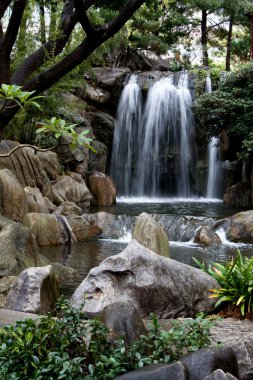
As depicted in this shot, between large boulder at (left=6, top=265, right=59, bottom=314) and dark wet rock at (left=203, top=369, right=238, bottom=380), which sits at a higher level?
dark wet rock at (left=203, top=369, right=238, bottom=380)

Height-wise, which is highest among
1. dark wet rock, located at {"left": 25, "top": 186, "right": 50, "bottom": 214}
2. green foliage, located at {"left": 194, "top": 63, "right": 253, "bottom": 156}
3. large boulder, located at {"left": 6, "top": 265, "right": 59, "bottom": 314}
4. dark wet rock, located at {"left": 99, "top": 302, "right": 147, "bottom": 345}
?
green foliage, located at {"left": 194, "top": 63, "right": 253, "bottom": 156}

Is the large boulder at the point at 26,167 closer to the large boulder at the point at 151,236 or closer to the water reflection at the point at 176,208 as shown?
the water reflection at the point at 176,208

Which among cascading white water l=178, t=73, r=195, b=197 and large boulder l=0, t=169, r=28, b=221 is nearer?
large boulder l=0, t=169, r=28, b=221

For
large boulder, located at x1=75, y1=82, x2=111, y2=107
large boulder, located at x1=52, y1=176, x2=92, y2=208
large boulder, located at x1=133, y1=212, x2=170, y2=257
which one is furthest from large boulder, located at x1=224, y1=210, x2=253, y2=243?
large boulder, located at x1=75, y1=82, x2=111, y2=107

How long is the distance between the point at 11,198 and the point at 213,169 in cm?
1394

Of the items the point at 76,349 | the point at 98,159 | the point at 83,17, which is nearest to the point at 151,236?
the point at 83,17

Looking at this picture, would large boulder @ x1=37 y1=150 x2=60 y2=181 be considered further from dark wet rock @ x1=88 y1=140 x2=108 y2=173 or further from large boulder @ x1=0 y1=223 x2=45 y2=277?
large boulder @ x1=0 y1=223 x2=45 y2=277

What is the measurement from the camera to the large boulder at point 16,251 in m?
7.76

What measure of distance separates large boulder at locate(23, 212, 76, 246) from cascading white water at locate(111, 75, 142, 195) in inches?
454

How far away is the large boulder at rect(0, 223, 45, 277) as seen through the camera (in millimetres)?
7758

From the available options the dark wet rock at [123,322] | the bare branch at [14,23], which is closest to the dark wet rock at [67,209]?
the bare branch at [14,23]

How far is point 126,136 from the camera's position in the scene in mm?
24781

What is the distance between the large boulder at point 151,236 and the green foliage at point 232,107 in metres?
8.97

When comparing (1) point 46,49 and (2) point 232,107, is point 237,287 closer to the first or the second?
(1) point 46,49
